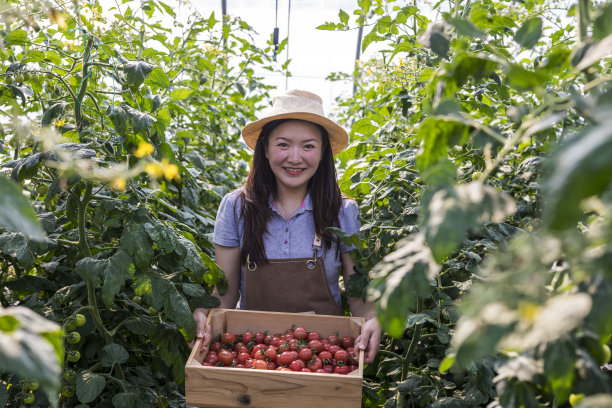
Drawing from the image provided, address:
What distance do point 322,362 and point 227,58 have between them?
2.71 meters

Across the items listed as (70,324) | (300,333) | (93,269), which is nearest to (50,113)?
(93,269)

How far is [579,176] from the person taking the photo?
1.21 ft

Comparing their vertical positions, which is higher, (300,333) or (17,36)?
(17,36)

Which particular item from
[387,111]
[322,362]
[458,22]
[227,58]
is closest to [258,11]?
[227,58]

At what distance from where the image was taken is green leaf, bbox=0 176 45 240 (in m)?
0.50

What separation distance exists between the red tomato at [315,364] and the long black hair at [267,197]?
0.64 metres

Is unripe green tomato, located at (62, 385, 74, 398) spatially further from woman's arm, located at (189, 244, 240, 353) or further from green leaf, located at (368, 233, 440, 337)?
green leaf, located at (368, 233, 440, 337)

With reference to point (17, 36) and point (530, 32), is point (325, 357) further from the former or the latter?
point (17, 36)

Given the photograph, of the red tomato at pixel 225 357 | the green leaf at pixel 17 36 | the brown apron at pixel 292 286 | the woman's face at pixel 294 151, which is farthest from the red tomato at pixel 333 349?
the green leaf at pixel 17 36

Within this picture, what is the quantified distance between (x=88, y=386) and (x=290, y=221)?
114 cm

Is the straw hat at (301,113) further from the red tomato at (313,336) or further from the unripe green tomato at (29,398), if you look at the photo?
the unripe green tomato at (29,398)

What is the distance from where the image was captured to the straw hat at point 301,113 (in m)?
2.35

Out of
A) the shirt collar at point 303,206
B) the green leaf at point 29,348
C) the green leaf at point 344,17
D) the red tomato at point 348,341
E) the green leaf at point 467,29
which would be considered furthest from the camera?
the shirt collar at point 303,206

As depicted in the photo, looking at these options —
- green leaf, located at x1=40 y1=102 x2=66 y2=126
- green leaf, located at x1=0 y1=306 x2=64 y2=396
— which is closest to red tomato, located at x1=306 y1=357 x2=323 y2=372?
green leaf, located at x1=40 y1=102 x2=66 y2=126
